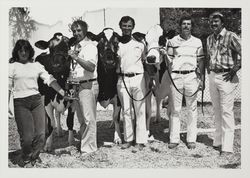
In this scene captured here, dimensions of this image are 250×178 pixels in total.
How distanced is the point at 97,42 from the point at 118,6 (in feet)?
1.40

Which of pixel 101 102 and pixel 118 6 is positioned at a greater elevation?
pixel 118 6

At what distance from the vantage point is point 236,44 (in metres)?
4.96

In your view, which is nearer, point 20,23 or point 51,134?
point 20,23

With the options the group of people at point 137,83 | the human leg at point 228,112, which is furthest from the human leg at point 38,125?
the human leg at point 228,112

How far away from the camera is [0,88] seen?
5.06m

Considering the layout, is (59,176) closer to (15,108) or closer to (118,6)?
(15,108)

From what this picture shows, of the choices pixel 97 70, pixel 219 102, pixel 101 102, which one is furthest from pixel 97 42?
pixel 219 102

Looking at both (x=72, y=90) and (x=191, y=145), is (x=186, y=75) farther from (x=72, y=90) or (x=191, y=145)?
(x=72, y=90)

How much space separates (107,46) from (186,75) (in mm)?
873

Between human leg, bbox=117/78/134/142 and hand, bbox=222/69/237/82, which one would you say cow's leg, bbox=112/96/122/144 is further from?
hand, bbox=222/69/237/82

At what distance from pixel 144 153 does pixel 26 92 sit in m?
1.38

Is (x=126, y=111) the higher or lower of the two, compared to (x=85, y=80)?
lower

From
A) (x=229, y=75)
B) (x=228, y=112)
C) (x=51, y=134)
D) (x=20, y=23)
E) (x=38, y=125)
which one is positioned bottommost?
(x=51, y=134)

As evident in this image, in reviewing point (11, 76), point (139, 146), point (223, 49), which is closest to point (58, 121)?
point (11, 76)
